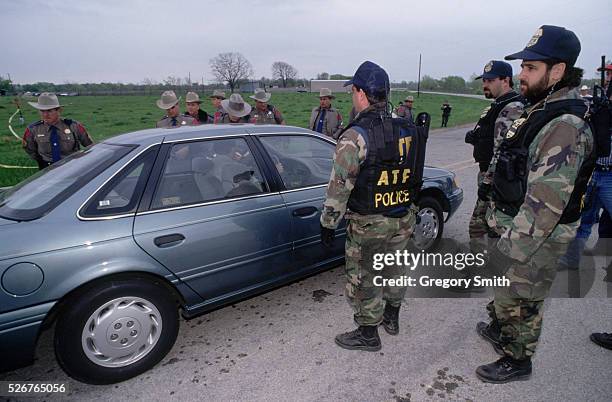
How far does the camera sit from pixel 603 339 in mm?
2682

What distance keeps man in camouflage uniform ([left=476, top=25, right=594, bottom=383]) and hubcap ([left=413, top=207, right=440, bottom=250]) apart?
1638 mm

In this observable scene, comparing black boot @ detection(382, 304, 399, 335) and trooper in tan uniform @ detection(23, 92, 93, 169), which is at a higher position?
trooper in tan uniform @ detection(23, 92, 93, 169)

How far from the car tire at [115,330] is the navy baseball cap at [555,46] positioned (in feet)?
8.51

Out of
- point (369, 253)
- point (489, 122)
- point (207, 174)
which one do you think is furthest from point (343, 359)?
point (489, 122)

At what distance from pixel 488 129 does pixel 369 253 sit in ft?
5.57

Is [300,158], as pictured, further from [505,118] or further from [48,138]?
[48,138]

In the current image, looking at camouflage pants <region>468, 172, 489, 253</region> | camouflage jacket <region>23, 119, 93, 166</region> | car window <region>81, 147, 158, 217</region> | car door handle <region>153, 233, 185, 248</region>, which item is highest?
camouflage jacket <region>23, 119, 93, 166</region>

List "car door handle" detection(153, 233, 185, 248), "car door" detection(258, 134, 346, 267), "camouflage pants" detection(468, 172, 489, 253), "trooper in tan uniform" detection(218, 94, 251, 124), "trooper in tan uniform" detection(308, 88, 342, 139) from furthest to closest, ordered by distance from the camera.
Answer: "trooper in tan uniform" detection(308, 88, 342, 139), "trooper in tan uniform" detection(218, 94, 251, 124), "camouflage pants" detection(468, 172, 489, 253), "car door" detection(258, 134, 346, 267), "car door handle" detection(153, 233, 185, 248)

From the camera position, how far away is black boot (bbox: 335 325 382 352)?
270cm

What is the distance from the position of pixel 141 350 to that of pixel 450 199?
337 centimetres

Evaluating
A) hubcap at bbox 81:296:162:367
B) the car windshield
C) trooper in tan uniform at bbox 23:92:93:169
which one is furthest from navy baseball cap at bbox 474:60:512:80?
trooper in tan uniform at bbox 23:92:93:169

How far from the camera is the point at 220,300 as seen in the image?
278cm

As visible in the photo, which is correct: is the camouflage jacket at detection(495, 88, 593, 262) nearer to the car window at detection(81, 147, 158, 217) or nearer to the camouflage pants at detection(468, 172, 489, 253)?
the camouflage pants at detection(468, 172, 489, 253)

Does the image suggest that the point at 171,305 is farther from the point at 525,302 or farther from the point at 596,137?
the point at 596,137
